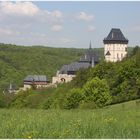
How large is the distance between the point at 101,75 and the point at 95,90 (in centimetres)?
2093

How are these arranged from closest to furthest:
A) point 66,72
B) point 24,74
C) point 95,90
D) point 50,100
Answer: point 95,90 → point 50,100 → point 66,72 → point 24,74

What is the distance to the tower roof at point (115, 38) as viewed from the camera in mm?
169500

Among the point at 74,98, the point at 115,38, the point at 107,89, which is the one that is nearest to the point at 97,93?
the point at 107,89

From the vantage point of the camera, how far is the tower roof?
169500 mm

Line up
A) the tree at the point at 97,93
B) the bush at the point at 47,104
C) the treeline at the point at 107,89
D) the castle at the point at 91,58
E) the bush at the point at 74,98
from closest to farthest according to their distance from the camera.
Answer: the tree at the point at 97,93
the treeline at the point at 107,89
the bush at the point at 74,98
the bush at the point at 47,104
the castle at the point at 91,58

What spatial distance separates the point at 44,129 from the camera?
10805 mm

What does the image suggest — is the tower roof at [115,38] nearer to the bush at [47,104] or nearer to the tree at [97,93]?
the bush at [47,104]

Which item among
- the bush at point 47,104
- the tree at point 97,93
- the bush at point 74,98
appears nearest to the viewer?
the tree at point 97,93

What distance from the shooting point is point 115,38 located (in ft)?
556

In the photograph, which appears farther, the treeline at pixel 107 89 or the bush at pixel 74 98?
the bush at pixel 74 98

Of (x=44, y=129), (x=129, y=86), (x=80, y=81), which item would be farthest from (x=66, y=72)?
(x=44, y=129)

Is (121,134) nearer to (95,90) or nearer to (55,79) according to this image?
(95,90)

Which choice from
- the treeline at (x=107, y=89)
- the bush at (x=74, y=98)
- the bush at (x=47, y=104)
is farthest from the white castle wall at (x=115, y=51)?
the bush at (x=74, y=98)

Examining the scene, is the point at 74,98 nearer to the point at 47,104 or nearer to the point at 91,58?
the point at 47,104
